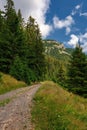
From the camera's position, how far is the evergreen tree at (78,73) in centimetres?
3744

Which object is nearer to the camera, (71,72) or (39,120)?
(39,120)

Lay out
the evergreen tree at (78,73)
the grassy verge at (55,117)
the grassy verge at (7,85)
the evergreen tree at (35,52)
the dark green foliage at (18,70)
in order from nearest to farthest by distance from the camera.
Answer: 1. the grassy verge at (55,117)
2. the grassy verge at (7,85)
3. the evergreen tree at (78,73)
4. the dark green foliage at (18,70)
5. the evergreen tree at (35,52)

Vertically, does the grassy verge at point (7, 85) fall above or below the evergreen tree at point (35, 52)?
below

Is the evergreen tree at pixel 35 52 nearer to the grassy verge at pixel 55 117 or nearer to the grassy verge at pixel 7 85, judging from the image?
the grassy verge at pixel 7 85

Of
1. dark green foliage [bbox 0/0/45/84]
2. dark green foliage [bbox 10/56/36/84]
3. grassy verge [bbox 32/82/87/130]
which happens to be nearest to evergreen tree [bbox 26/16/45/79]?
dark green foliage [bbox 0/0/45/84]

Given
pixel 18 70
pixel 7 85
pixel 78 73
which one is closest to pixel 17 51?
pixel 18 70

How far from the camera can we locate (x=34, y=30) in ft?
218

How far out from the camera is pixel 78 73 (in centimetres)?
3822

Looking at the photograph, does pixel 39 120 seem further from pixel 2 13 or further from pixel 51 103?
pixel 2 13

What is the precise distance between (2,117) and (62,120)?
2949 mm

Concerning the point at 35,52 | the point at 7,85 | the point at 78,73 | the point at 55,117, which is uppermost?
the point at 35,52

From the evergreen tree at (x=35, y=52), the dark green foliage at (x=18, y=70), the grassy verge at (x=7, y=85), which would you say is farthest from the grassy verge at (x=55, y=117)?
the evergreen tree at (x=35, y=52)

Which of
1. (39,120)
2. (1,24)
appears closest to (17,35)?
(1,24)

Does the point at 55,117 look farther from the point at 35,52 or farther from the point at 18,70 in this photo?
the point at 35,52
